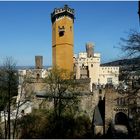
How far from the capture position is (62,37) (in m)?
56.8

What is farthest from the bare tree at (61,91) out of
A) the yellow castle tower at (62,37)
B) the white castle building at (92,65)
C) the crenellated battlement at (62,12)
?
the white castle building at (92,65)

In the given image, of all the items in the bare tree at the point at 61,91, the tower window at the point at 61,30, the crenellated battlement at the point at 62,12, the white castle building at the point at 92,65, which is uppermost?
the crenellated battlement at the point at 62,12

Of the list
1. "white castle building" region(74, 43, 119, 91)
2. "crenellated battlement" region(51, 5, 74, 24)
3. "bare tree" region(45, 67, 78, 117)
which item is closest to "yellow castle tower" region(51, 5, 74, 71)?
"crenellated battlement" region(51, 5, 74, 24)

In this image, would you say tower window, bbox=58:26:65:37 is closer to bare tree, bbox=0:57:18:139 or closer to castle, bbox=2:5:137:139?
castle, bbox=2:5:137:139

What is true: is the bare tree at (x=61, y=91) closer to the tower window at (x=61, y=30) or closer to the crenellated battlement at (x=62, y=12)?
the tower window at (x=61, y=30)

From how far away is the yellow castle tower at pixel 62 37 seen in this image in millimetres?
56109

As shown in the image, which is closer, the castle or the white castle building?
the castle

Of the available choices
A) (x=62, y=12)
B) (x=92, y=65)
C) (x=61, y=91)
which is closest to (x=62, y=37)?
(x=62, y=12)

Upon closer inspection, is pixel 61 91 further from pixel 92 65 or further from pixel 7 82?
pixel 92 65

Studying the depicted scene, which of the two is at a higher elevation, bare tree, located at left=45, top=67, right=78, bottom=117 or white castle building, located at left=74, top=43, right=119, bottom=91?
white castle building, located at left=74, top=43, right=119, bottom=91

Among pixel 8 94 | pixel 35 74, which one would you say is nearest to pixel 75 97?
pixel 8 94

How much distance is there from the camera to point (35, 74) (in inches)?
2144

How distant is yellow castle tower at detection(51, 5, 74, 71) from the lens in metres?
56.1

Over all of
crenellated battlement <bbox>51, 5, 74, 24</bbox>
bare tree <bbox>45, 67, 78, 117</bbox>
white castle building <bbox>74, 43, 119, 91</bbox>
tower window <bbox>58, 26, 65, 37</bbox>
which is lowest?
bare tree <bbox>45, 67, 78, 117</bbox>
